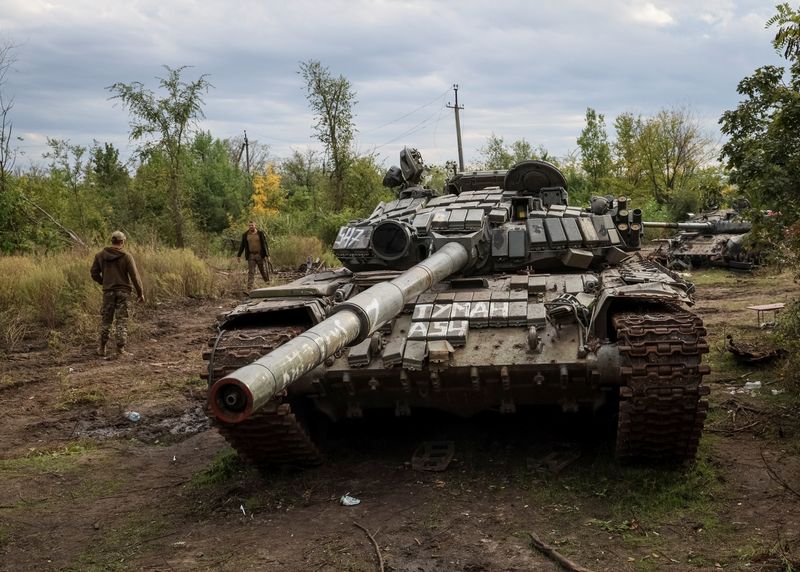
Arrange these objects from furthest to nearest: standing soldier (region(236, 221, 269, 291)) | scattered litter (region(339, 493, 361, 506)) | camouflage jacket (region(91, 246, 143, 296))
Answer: standing soldier (region(236, 221, 269, 291))
camouflage jacket (region(91, 246, 143, 296))
scattered litter (region(339, 493, 361, 506))

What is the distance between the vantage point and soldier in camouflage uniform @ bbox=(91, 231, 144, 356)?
1234cm

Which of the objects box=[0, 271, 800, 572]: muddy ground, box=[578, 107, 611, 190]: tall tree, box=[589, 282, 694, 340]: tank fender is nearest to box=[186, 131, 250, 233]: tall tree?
box=[578, 107, 611, 190]: tall tree

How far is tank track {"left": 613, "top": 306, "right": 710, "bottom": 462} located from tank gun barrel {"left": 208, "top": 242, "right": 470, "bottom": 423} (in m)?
1.69

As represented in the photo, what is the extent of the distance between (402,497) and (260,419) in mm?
1297

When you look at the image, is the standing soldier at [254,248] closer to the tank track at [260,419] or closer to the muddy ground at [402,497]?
the muddy ground at [402,497]

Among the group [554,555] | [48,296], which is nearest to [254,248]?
[48,296]

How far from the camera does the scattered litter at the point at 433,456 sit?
283 inches

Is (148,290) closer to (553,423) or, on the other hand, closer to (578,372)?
(553,423)

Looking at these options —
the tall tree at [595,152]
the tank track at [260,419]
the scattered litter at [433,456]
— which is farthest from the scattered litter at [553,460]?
the tall tree at [595,152]

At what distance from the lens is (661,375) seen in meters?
5.87

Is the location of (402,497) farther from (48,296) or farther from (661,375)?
(48,296)

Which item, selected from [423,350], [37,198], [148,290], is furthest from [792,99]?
[37,198]

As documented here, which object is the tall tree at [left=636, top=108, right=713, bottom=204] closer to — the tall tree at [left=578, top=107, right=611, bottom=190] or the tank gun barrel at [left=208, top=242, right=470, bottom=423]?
the tall tree at [left=578, top=107, right=611, bottom=190]

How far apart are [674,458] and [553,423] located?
1.62 meters
